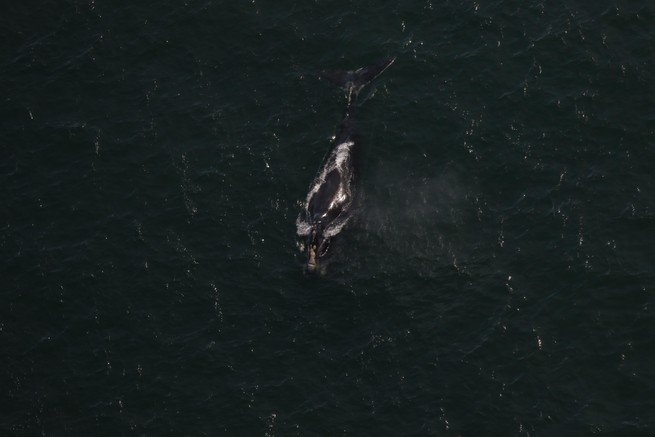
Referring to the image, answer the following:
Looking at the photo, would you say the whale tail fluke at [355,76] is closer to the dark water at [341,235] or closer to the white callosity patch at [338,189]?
the dark water at [341,235]

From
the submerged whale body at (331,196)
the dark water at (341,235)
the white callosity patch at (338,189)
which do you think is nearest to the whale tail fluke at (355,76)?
the submerged whale body at (331,196)

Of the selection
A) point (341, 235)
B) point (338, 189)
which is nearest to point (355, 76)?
point (338, 189)

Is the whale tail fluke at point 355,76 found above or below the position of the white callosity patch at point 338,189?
above

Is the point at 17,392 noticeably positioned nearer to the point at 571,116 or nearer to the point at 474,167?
the point at 474,167

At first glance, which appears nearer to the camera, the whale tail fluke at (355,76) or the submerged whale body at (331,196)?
the submerged whale body at (331,196)

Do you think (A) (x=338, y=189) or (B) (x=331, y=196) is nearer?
(B) (x=331, y=196)

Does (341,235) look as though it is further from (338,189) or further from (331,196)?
(338,189)

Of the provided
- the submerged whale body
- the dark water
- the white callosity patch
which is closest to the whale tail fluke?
the submerged whale body
